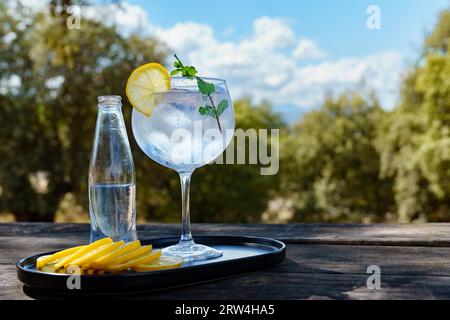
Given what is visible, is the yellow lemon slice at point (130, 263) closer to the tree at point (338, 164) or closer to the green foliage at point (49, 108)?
the green foliage at point (49, 108)

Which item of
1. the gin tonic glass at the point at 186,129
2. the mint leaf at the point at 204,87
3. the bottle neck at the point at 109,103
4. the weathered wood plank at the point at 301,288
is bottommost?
the weathered wood plank at the point at 301,288

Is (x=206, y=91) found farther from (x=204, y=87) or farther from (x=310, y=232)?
(x=310, y=232)

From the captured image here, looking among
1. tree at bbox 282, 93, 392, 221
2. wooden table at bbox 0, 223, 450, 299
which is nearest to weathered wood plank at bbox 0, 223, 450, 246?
wooden table at bbox 0, 223, 450, 299

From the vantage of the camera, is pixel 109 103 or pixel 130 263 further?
pixel 109 103

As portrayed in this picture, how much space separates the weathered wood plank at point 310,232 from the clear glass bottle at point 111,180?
365mm

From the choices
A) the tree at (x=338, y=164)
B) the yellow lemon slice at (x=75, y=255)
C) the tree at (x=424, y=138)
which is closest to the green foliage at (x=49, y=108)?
the tree at (x=424, y=138)

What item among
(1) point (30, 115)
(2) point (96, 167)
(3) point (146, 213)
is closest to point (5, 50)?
(1) point (30, 115)

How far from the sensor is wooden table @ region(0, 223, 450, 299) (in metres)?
0.91

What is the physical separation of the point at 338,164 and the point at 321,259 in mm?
18917

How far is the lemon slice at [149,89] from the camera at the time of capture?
1.15 metres

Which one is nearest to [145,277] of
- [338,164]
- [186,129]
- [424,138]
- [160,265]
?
[160,265]

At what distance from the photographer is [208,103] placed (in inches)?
45.1

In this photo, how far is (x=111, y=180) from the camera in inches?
49.7

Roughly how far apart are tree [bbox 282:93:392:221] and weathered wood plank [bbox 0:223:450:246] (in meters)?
16.9
